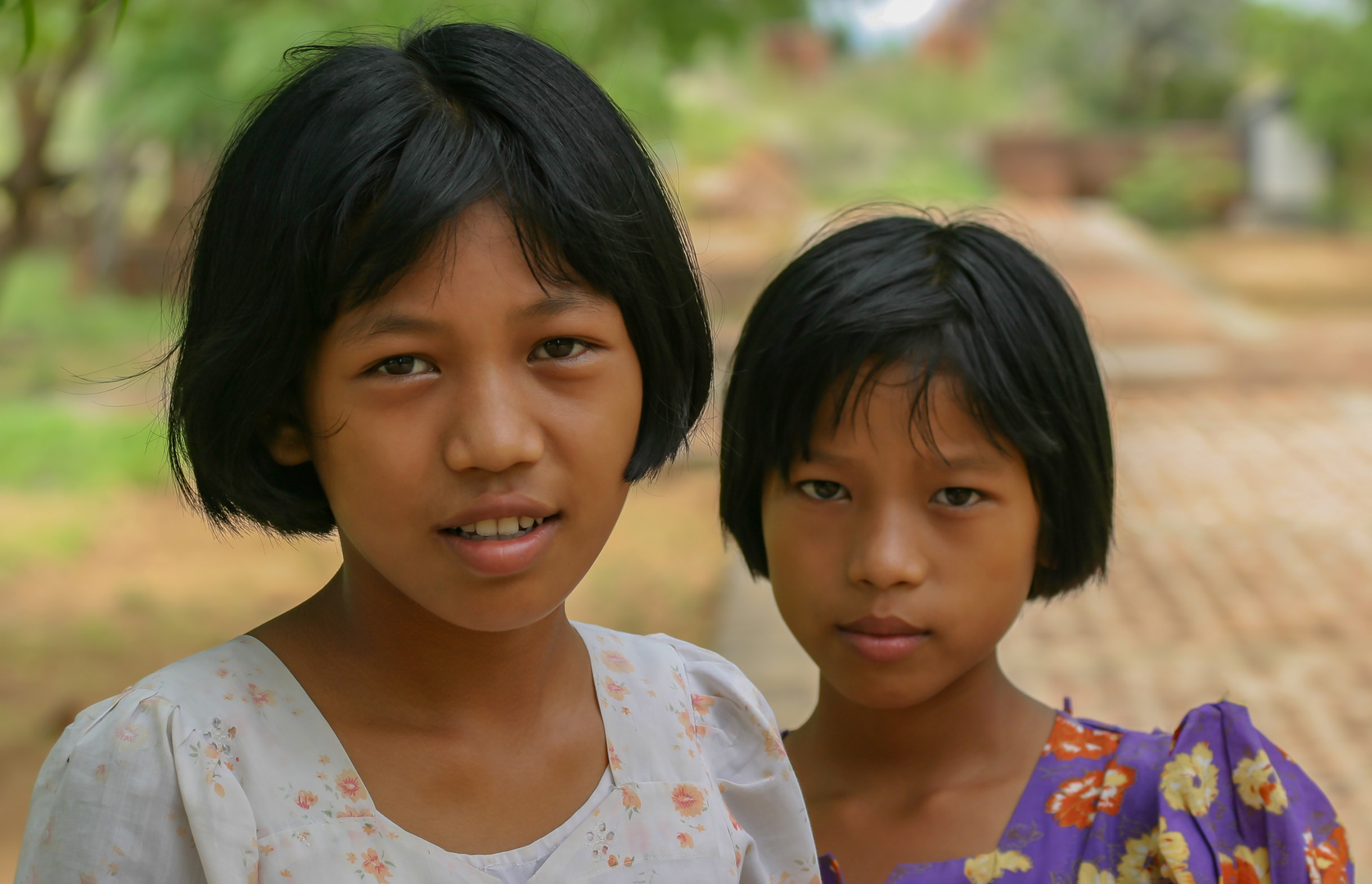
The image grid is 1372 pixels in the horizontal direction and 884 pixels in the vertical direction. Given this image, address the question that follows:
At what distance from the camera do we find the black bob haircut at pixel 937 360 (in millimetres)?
1651

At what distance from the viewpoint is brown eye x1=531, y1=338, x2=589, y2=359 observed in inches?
46.9

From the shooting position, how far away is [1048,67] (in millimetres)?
29359

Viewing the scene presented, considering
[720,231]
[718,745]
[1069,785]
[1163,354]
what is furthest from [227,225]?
[720,231]

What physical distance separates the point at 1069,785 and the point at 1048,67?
1181 inches

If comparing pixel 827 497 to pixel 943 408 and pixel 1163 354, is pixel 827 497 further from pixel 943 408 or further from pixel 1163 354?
pixel 1163 354

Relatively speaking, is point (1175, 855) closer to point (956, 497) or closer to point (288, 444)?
point (956, 497)

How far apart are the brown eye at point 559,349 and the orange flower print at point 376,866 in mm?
456

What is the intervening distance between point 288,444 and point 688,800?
0.53 metres

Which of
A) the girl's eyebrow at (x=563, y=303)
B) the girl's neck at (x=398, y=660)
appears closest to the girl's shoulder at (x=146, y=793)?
the girl's neck at (x=398, y=660)

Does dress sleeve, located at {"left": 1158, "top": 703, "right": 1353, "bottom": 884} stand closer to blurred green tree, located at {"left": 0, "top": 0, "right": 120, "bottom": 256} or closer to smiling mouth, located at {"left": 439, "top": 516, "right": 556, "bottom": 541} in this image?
smiling mouth, located at {"left": 439, "top": 516, "right": 556, "bottom": 541}

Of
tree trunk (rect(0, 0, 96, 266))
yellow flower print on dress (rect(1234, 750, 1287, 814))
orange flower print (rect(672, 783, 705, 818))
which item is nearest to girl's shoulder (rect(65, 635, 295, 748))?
orange flower print (rect(672, 783, 705, 818))

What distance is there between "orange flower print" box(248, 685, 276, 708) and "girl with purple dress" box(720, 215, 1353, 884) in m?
0.69

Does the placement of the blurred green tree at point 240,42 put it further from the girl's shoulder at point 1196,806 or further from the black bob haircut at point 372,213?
the girl's shoulder at point 1196,806

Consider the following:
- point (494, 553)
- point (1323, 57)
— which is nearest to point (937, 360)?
point (494, 553)
